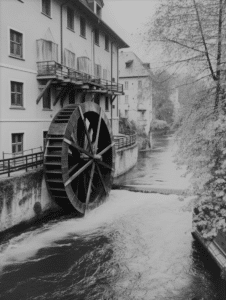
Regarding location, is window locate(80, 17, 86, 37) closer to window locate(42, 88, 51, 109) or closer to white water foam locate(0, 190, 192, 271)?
window locate(42, 88, 51, 109)

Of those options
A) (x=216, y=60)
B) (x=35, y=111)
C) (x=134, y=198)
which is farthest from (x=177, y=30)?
(x=134, y=198)

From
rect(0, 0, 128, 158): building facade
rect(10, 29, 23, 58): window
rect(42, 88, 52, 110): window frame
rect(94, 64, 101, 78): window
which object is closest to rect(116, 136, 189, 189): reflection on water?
rect(0, 0, 128, 158): building facade

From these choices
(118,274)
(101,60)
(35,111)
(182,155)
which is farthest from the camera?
(101,60)

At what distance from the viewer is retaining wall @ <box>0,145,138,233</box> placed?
35.0 feet

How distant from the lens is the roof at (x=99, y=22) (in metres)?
17.6

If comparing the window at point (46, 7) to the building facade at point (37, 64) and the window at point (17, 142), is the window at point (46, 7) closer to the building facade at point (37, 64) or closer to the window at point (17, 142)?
the building facade at point (37, 64)

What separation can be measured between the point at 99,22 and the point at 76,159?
9.42 m

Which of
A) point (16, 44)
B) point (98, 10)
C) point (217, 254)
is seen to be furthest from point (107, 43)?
point (217, 254)

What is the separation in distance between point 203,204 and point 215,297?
3078mm

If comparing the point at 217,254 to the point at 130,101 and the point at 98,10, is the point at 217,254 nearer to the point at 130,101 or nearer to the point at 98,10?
the point at 98,10

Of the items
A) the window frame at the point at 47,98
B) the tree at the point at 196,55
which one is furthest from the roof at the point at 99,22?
the tree at the point at 196,55

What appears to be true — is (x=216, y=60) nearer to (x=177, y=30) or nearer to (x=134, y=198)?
(x=177, y=30)

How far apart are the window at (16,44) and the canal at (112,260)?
6.99 metres

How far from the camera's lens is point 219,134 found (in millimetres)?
5887
